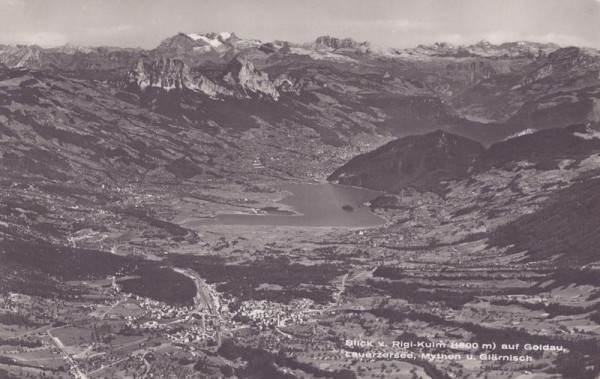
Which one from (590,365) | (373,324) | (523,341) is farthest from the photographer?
(373,324)

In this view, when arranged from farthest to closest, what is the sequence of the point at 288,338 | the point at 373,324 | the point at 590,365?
the point at 373,324
the point at 288,338
the point at 590,365

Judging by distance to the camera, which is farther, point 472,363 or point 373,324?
point 373,324

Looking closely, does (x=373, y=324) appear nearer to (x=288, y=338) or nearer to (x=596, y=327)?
(x=288, y=338)

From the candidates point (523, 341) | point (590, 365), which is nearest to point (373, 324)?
point (523, 341)

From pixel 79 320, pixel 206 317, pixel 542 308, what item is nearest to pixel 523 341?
pixel 542 308

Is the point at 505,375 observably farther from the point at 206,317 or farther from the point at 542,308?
the point at 206,317

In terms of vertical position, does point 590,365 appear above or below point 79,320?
above

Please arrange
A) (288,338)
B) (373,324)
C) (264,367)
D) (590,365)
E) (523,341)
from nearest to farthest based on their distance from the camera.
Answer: (590,365) → (264,367) → (523,341) → (288,338) → (373,324)

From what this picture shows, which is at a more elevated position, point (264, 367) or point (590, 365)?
point (590, 365)

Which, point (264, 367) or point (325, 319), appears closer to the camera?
point (264, 367)
